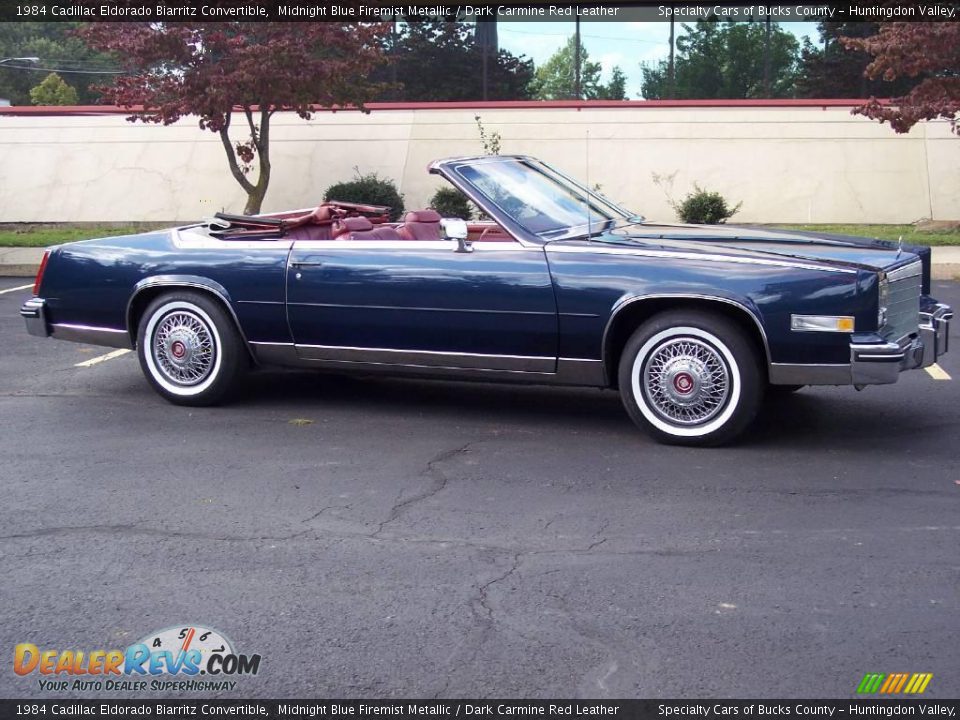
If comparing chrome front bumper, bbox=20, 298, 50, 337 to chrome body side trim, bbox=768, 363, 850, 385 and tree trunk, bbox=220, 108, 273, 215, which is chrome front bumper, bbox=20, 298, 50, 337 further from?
tree trunk, bbox=220, 108, 273, 215

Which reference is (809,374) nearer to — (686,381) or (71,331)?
(686,381)

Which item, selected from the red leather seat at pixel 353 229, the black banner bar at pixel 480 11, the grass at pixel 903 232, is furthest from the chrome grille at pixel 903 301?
the black banner bar at pixel 480 11

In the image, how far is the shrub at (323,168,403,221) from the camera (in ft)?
59.3

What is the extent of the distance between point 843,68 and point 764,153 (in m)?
2.16

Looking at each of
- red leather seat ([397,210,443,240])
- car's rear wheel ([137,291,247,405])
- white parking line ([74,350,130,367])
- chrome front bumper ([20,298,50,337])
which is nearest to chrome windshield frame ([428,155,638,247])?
red leather seat ([397,210,443,240])

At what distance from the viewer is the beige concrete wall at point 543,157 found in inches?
755

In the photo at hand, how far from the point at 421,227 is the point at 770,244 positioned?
2.16m

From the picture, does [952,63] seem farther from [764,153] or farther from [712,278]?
[712,278]

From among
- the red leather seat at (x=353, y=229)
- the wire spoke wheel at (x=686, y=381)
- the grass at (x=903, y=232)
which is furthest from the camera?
the grass at (x=903, y=232)

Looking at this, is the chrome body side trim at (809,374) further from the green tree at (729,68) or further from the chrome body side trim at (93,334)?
the green tree at (729,68)

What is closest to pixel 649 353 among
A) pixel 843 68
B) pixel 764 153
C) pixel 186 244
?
pixel 186 244

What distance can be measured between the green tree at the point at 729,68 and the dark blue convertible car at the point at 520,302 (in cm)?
1383

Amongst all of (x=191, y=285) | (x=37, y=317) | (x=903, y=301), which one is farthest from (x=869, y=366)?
(x=37, y=317)

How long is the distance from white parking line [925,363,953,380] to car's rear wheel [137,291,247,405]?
4.59m
